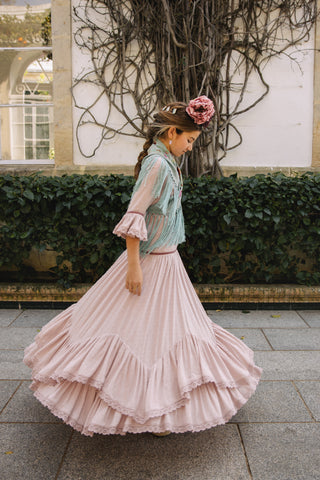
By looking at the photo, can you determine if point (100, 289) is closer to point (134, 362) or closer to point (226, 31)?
point (134, 362)

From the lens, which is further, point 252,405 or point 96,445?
point 252,405

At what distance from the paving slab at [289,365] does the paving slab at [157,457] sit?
746mm

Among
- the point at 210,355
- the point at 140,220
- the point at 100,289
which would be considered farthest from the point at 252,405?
the point at 140,220

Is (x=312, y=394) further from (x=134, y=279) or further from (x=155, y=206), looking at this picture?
(x=155, y=206)

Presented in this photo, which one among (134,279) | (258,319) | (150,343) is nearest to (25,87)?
(258,319)

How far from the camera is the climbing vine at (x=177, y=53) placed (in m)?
4.84

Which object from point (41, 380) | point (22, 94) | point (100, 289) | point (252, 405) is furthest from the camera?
point (22, 94)

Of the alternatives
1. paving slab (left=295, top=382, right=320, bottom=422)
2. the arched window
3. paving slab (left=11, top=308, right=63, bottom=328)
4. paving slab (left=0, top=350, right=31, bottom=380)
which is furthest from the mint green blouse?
the arched window

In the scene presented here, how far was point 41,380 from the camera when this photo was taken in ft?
6.95

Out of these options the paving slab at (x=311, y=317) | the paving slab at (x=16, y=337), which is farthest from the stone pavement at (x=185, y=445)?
the paving slab at (x=311, y=317)

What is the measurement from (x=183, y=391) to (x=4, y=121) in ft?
14.6

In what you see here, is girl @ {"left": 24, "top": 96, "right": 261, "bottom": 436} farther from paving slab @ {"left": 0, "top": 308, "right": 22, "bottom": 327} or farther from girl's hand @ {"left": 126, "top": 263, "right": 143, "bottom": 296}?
paving slab @ {"left": 0, "top": 308, "right": 22, "bottom": 327}

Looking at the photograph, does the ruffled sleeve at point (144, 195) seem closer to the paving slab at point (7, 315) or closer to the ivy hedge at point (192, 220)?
the ivy hedge at point (192, 220)

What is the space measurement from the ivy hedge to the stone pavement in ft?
5.09
